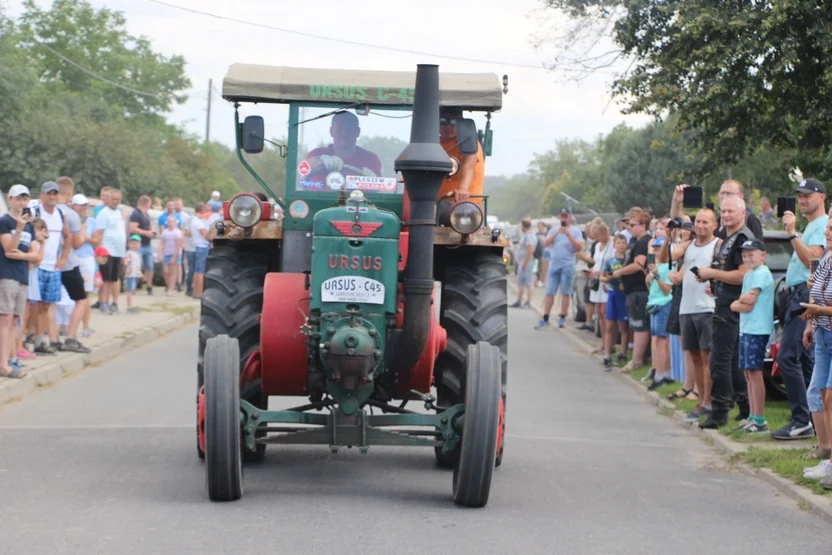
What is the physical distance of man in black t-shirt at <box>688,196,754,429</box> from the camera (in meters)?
12.0

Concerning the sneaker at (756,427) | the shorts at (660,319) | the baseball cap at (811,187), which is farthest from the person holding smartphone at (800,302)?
the shorts at (660,319)

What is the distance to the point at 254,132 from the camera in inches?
384

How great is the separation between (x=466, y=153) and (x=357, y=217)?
1.64 metres

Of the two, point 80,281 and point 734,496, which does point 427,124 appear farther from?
point 80,281

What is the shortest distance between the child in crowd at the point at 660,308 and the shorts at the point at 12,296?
6.89 m

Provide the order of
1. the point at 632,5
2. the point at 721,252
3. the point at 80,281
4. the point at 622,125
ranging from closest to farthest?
1. the point at 721,252
2. the point at 80,281
3. the point at 632,5
4. the point at 622,125

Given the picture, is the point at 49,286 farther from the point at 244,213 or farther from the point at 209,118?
the point at 209,118

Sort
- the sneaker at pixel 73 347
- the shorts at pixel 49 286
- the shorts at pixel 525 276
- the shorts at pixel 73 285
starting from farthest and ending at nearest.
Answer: the shorts at pixel 525 276
the sneaker at pixel 73 347
the shorts at pixel 73 285
the shorts at pixel 49 286

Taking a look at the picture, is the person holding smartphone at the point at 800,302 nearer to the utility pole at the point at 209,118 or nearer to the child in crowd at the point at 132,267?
the child in crowd at the point at 132,267

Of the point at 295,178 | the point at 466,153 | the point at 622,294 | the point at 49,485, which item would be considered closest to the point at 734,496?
the point at 466,153

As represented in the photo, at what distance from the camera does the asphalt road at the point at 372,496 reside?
7.32 m

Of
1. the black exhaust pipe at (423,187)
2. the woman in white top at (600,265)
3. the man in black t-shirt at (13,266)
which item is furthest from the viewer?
the woman in white top at (600,265)

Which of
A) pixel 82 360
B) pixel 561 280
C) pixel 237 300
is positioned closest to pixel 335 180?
pixel 237 300

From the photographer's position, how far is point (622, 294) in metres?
17.5
